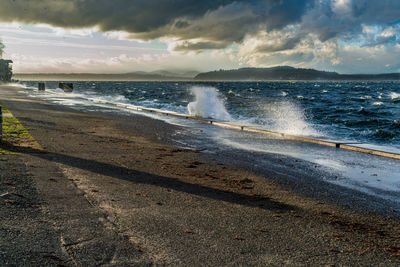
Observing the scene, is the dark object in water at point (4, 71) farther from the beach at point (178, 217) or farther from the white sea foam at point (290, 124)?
the beach at point (178, 217)

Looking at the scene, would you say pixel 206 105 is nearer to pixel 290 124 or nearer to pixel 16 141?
pixel 290 124

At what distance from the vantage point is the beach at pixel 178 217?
374 cm

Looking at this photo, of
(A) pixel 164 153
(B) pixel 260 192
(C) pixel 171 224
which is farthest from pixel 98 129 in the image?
(C) pixel 171 224

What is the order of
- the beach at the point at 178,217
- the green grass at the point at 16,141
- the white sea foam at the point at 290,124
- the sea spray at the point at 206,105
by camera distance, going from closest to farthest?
1. the beach at the point at 178,217
2. the green grass at the point at 16,141
3. the white sea foam at the point at 290,124
4. the sea spray at the point at 206,105

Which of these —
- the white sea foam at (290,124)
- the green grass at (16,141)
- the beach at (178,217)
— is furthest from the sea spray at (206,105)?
the beach at (178,217)

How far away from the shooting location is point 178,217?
486cm

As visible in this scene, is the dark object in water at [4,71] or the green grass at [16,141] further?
the dark object in water at [4,71]

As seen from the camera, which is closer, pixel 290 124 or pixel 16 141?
pixel 16 141

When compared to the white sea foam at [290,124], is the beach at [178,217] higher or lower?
higher

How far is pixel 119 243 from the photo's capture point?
12.9 feet

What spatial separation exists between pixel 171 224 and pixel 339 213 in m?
2.67

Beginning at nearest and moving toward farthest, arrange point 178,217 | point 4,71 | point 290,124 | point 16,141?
1. point 178,217
2. point 16,141
3. point 290,124
4. point 4,71

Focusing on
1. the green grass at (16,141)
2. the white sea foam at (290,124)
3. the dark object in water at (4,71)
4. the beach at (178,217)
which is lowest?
the white sea foam at (290,124)

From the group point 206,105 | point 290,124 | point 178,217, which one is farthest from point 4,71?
point 178,217
